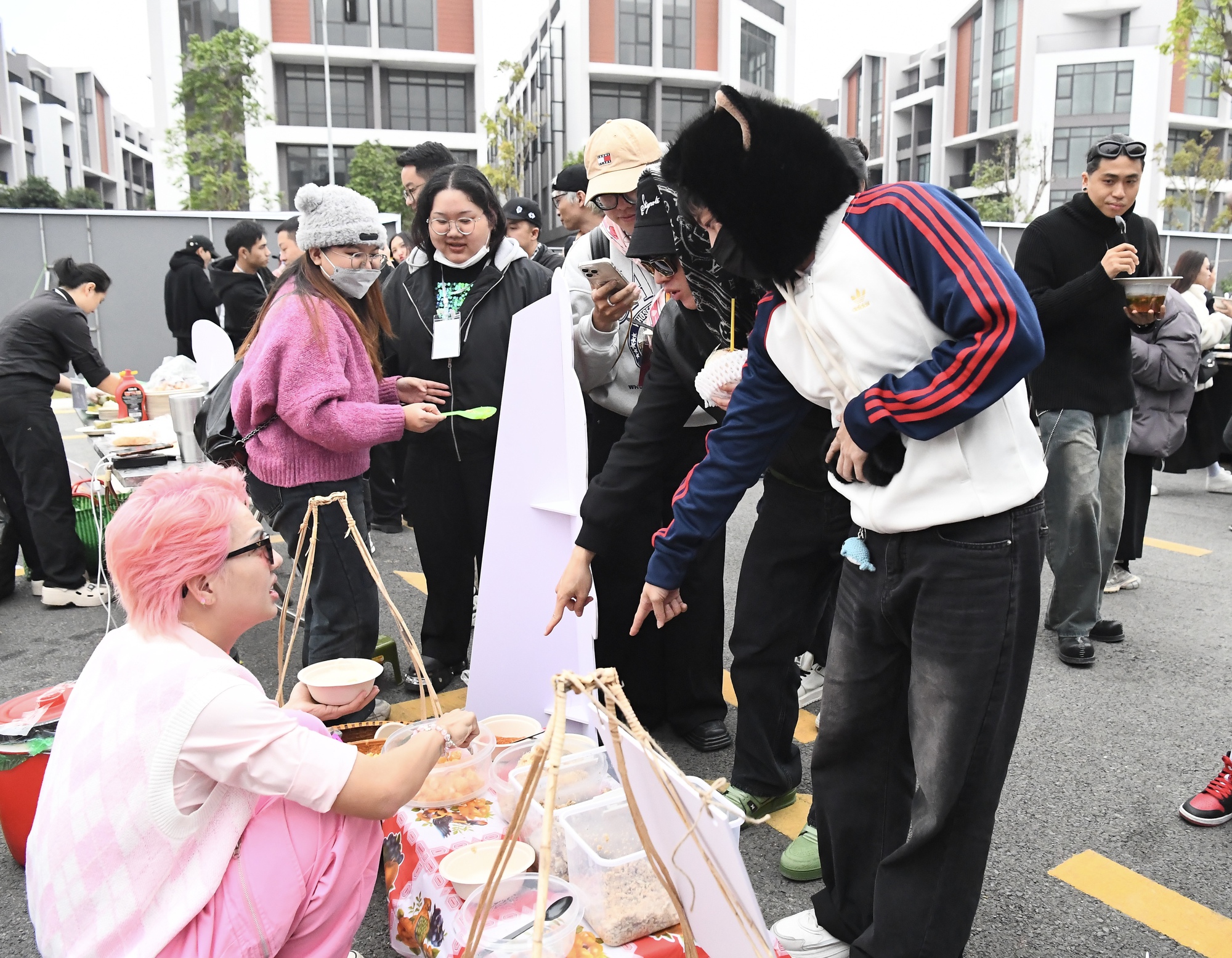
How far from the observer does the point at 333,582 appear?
2.87 metres

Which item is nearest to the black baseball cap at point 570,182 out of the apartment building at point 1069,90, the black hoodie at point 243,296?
the black hoodie at point 243,296

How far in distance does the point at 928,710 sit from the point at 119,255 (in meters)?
14.2

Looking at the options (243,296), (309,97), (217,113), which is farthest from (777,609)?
(309,97)

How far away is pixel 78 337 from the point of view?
5008 mm

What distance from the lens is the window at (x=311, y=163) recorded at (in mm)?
37000

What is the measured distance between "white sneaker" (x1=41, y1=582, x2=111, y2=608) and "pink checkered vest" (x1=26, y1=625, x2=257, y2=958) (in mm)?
3777

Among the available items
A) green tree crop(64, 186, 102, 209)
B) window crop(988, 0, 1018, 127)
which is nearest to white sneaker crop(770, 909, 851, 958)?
green tree crop(64, 186, 102, 209)

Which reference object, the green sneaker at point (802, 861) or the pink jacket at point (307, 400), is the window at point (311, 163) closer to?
the pink jacket at point (307, 400)

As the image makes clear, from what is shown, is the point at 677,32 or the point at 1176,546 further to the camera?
the point at 677,32

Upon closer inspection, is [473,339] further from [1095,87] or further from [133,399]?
[1095,87]

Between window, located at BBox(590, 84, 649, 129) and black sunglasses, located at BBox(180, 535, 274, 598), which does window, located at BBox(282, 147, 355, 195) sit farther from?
black sunglasses, located at BBox(180, 535, 274, 598)

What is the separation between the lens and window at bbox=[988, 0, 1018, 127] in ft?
155

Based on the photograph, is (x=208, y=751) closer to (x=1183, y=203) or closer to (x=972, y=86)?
(x=1183, y=203)

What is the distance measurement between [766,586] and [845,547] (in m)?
0.65
